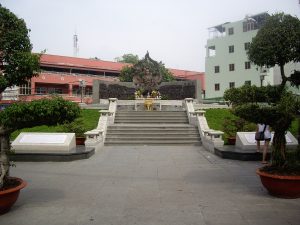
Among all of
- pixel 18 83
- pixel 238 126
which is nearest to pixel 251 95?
pixel 18 83

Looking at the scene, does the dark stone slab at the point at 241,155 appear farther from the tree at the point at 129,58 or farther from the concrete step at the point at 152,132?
the tree at the point at 129,58

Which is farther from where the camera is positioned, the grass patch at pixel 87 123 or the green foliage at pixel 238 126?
the grass patch at pixel 87 123

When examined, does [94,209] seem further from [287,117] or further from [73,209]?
[287,117]

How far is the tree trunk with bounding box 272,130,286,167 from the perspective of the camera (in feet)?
19.8

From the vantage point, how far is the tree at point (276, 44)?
29.0ft

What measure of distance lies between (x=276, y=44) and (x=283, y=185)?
4.53 metres

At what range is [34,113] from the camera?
17.0ft

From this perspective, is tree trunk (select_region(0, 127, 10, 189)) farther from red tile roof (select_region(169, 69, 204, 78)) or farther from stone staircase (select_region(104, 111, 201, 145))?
red tile roof (select_region(169, 69, 204, 78))

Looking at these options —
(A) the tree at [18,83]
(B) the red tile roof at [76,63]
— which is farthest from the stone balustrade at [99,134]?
(B) the red tile roof at [76,63]

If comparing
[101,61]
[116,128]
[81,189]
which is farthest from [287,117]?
[101,61]

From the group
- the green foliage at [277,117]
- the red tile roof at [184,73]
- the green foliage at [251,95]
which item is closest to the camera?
the green foliage at [277,117]

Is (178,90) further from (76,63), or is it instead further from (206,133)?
(76,63)

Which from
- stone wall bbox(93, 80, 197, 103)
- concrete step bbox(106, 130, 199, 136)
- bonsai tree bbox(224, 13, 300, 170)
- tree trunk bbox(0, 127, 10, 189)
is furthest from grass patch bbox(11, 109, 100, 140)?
tree trunk bbox(0, 127, 10, 189)

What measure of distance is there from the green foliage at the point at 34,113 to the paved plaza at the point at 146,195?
4.63ft
